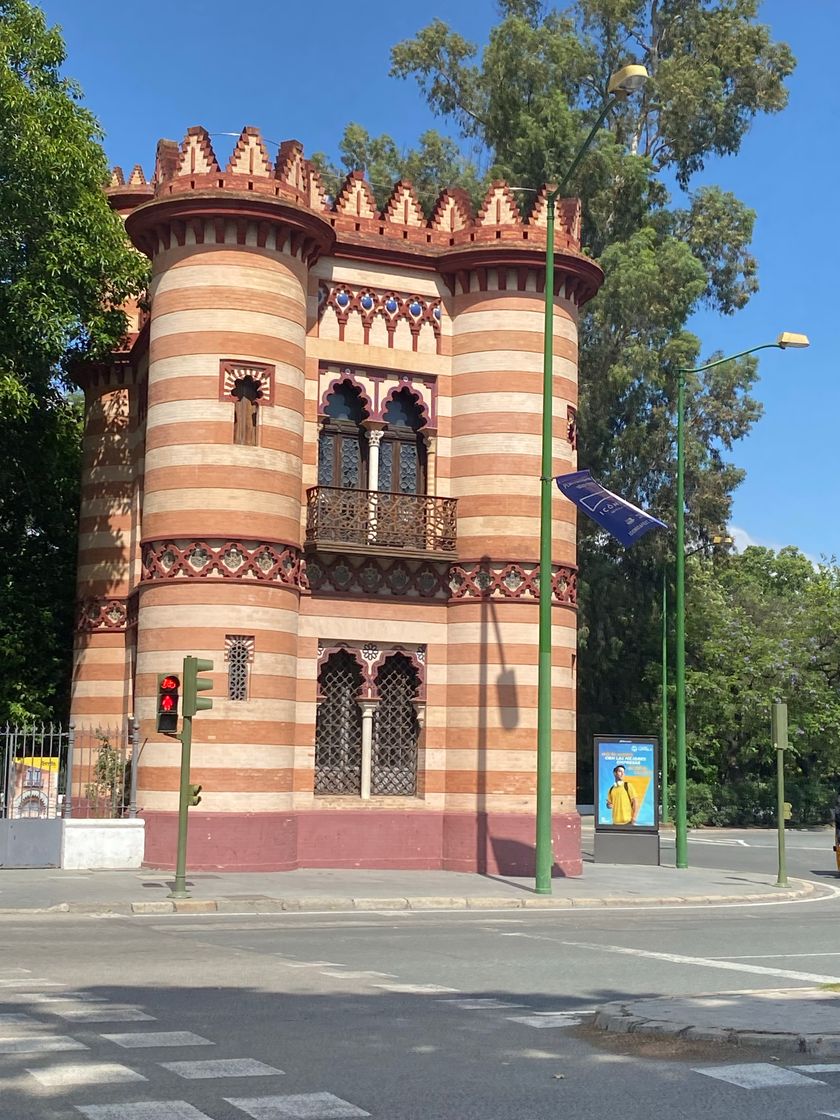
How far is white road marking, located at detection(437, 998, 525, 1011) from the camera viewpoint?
10.1 metres

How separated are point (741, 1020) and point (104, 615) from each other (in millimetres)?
19791

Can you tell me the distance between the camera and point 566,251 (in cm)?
2619

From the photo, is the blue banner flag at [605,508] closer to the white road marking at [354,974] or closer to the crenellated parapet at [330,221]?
the crenellated parapet at [330,221]

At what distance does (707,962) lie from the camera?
43.2 feet

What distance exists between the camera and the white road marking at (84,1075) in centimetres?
722

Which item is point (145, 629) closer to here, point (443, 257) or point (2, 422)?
point (2, 422)

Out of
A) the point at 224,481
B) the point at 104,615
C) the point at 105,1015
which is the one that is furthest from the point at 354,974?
the point at 104,615

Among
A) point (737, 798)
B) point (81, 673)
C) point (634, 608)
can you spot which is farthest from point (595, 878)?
point (737, 798)

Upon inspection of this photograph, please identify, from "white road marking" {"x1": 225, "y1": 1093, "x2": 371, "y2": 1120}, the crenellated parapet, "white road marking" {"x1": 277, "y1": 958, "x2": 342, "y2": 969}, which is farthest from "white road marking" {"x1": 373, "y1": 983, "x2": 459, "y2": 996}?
the crenellated parapet

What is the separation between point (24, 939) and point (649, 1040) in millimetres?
7390

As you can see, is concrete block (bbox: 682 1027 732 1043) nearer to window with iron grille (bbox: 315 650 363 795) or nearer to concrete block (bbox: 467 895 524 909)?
concrete block (bbox: 467 895 524 909)

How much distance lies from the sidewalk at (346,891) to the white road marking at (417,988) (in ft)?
21.7

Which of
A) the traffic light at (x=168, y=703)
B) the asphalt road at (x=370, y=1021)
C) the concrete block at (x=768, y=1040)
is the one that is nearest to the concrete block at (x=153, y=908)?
the asphalt road at (x=370, y=1021)

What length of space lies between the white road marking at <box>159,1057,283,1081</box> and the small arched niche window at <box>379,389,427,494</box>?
18.4 metres
